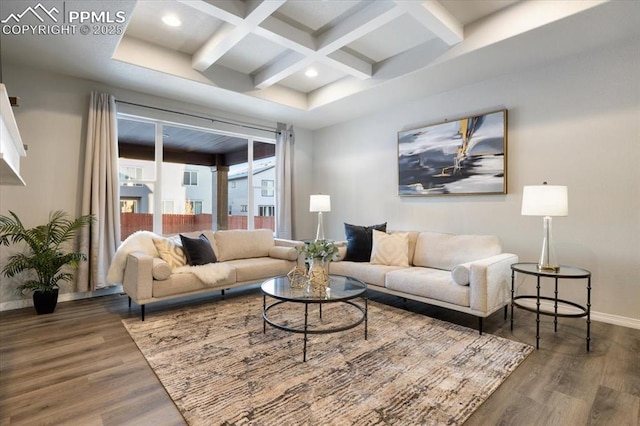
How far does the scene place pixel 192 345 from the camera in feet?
8.21

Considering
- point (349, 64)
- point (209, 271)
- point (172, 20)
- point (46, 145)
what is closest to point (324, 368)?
point (209, 271)

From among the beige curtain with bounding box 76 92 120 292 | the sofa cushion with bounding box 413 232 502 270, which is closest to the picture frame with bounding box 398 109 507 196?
the sofa cushion with bounding box 413 232 502 270

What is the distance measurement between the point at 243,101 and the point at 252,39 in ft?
4.06

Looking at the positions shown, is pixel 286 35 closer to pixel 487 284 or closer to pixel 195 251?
pixel 195 251

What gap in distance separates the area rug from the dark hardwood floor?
0.33 feet

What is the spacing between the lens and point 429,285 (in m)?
3.01

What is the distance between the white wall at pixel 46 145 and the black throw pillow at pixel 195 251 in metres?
1.42

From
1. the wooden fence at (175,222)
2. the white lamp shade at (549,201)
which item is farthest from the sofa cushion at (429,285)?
the wooden fence at (175,222)

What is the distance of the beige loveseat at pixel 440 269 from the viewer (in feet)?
8.96

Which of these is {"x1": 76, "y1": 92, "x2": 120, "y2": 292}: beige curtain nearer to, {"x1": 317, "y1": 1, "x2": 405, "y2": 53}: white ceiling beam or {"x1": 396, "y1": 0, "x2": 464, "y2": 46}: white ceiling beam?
{"x1": 317, "y1": 1, "x2": 405, "y2": 53}: white ceiling beam

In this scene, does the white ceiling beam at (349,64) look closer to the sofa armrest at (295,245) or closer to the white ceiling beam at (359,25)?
the white ceiling beam at (359,25)

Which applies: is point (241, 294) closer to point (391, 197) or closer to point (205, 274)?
point (205, 274)

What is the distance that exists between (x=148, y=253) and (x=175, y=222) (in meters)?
1.24

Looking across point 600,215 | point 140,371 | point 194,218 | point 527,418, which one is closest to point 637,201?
point 600,215
